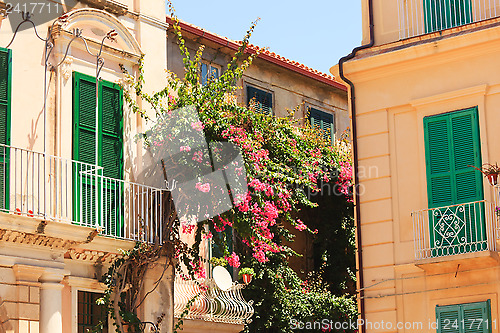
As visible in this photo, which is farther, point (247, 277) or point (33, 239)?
point (247, 277)

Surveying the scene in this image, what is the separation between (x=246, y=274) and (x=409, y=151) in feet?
16.0

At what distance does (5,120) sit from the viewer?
572 inches

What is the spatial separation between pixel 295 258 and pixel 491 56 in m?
7.84

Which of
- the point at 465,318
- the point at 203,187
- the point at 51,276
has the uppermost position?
the point at 203,187

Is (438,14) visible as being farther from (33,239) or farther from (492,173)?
(33,239)

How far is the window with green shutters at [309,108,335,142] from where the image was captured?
23422 millimetres

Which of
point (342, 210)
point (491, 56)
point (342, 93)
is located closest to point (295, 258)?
point (342, 210)

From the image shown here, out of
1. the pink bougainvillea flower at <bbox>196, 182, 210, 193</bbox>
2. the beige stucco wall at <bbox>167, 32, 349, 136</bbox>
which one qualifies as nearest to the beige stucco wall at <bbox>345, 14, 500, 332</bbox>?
the pink bougainvillea flower at <bbox>196, 182, 210, 193</bbox>

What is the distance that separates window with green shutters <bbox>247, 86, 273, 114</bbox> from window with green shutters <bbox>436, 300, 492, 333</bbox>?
8.31 m

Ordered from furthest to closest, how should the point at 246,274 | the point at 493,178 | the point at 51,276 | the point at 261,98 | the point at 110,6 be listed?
the point at 261,98 → the point at 246,274 → the point at 110,6 → the point at 51,276 → the point at 493,178

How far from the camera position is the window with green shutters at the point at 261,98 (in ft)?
72.1

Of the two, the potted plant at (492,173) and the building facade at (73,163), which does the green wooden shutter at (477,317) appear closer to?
the potted plant at (492,173)

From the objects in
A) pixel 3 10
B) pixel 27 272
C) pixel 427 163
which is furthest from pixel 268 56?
pixel 27 272

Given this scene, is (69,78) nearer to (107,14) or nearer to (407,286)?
(107,14)
